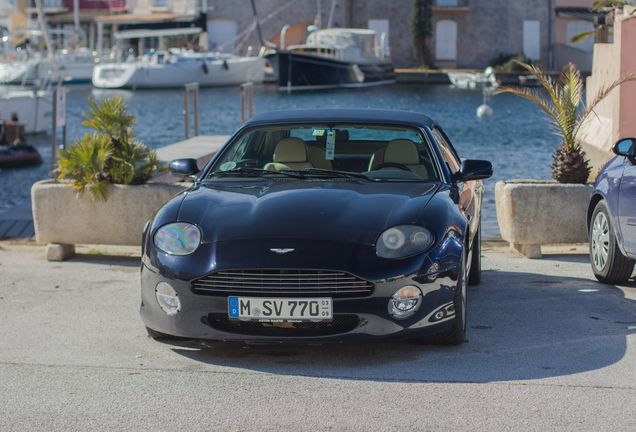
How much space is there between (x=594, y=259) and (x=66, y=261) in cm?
485

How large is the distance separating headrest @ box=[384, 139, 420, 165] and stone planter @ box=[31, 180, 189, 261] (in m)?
2.87

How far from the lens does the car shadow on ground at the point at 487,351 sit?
4293mm

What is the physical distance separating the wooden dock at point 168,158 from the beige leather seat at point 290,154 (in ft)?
14.2

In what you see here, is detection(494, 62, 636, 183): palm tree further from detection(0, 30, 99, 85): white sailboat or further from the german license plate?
detection(0, 30, 99, 85): white sailboat

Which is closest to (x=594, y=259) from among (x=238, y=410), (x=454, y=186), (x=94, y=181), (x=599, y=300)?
(x=599, y=300)

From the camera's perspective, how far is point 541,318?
540 cm

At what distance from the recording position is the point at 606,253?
250 inches

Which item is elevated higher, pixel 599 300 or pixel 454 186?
pixel 454 186

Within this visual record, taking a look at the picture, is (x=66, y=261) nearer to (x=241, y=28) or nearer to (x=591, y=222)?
(x=591, y=222)

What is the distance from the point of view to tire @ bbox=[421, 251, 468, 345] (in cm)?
450

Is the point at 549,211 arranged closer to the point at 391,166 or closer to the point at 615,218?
the point at 615,218

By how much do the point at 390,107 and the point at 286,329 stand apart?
3922 cm

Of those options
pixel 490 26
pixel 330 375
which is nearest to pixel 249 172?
pixel 330 375

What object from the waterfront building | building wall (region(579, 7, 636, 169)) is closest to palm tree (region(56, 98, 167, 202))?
building wall (region(579, 7, 636, 169))
